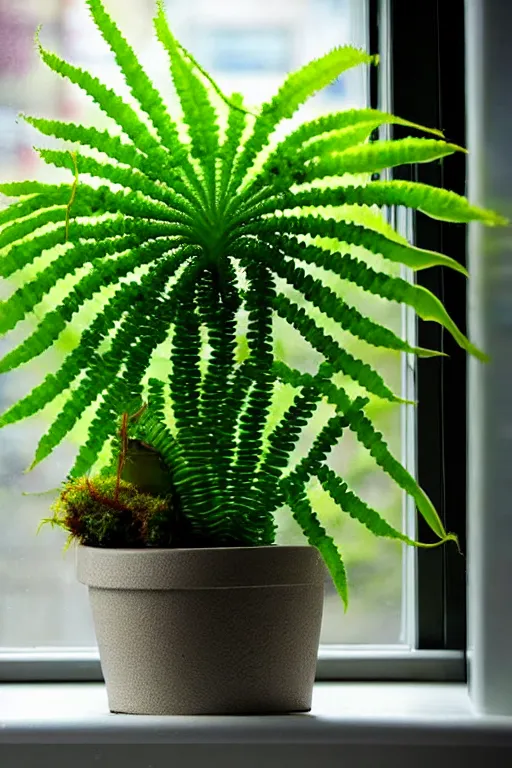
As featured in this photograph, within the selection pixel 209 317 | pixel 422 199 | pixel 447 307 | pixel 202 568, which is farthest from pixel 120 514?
pixel 447 307

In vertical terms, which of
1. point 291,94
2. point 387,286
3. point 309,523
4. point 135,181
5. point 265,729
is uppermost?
point 291,94

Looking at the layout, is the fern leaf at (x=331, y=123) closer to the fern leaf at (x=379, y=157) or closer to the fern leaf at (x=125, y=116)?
the fern leaf at (x=379, y=157)

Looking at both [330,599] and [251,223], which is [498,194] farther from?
[330,599]

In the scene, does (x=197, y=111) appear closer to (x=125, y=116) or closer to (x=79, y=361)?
(x=125, y=116)

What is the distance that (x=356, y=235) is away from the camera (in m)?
1.03

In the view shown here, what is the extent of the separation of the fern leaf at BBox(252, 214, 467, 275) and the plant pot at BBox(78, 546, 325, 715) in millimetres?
348

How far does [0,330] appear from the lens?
1053 mm

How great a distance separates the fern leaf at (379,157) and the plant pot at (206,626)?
43 centimetres

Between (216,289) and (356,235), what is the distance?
0.56 ft

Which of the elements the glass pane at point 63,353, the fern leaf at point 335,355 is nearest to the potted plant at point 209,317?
the fern leaf at point 335,355

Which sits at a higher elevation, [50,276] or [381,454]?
[50,276]

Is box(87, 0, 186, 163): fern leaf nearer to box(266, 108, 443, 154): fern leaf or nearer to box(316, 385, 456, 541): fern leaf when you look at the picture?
box(266, 108, 443, 154): fern leaf

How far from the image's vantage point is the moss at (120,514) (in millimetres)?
1029

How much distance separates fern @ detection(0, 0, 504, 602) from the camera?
1032 mm
